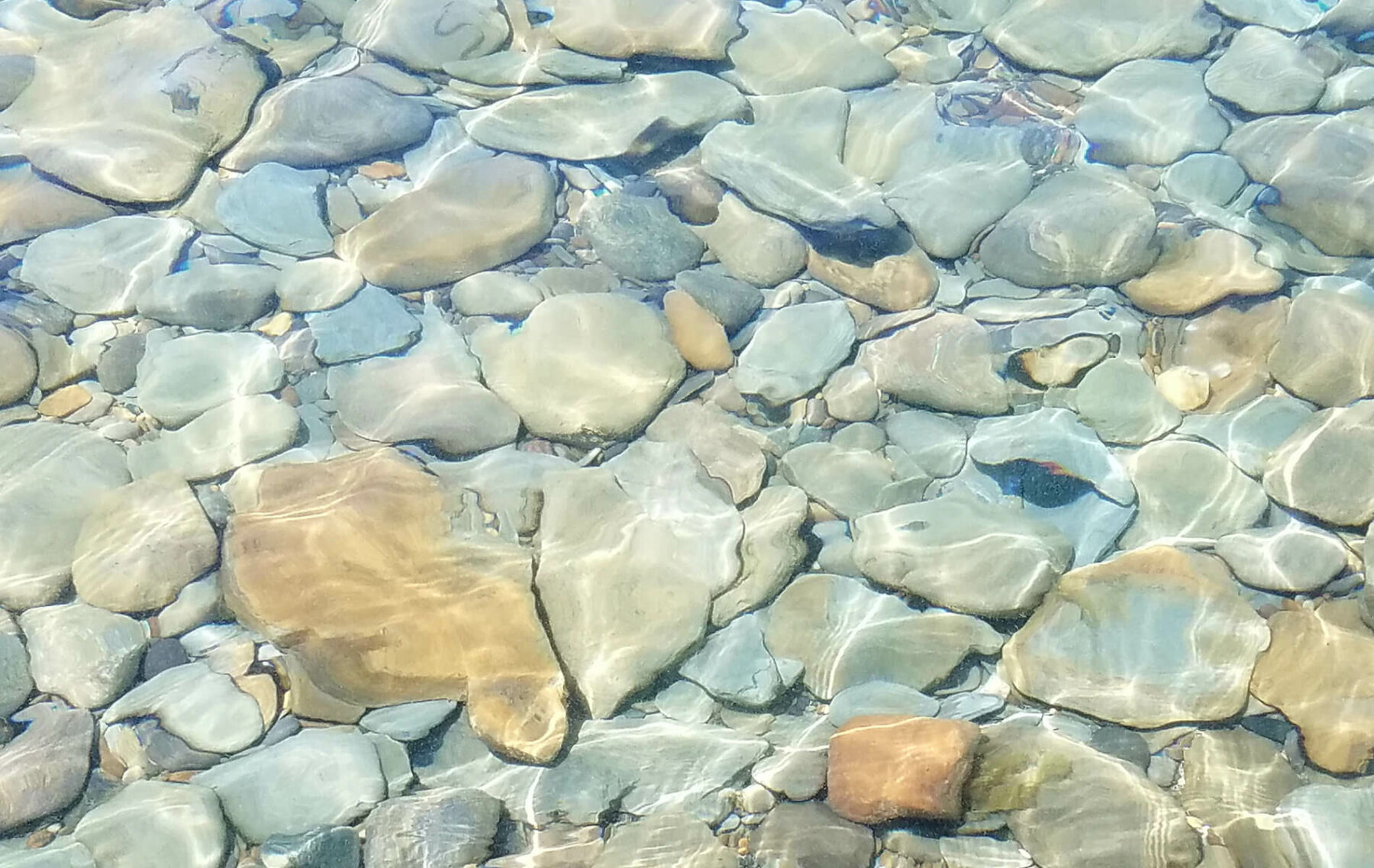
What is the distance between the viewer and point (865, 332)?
397 centimetres

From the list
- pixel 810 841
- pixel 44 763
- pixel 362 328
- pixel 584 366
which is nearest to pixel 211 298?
pixel 362 328

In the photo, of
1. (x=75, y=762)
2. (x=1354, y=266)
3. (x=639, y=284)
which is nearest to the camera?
(x=75, y=762)

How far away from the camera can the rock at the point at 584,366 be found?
11.9 ft

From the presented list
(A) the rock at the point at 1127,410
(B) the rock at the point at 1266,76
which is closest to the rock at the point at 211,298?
(A) the rock at the point at 1127,410

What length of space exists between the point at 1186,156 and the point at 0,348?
18.3ft

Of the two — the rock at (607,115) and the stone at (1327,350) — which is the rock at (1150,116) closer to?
the stone at (1327,350)

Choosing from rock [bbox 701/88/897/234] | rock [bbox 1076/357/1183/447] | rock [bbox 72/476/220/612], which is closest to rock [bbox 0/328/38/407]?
rock [bbox 72/476/220/612]

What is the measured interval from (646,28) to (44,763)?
4152mm

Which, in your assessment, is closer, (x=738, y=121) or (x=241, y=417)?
(x=241, y=417)

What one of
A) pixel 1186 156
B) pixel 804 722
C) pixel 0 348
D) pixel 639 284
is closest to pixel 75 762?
pixel 0 348

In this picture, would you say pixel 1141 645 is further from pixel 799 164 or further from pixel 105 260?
pixel 105 260

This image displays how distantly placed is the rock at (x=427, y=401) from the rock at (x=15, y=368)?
50.2 inches

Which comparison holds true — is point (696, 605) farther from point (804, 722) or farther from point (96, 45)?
point (96, 45)

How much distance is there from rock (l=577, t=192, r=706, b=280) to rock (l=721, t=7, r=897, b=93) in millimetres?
1059
